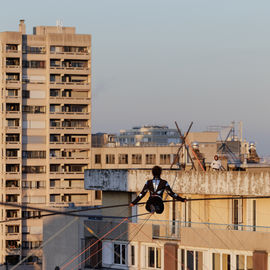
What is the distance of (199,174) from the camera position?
24703mm

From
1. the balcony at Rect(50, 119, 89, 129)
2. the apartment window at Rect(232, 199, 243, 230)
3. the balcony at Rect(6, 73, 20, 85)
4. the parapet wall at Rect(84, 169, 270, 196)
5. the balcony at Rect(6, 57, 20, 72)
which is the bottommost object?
the apartment window at Rect(232, 199, 243, 230)

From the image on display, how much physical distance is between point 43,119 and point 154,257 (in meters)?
80.7

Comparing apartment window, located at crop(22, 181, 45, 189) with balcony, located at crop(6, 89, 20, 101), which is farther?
balcony, located at crop(6, 89, 20, 101)

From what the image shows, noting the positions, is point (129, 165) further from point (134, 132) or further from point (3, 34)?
point (134, 132)

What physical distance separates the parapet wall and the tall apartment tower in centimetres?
7385

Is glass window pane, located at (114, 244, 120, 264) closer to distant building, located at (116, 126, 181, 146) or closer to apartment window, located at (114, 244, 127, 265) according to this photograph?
apartment window, located at (114, 244, 127, 265)

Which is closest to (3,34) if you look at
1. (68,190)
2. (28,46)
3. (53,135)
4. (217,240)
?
(28,46)

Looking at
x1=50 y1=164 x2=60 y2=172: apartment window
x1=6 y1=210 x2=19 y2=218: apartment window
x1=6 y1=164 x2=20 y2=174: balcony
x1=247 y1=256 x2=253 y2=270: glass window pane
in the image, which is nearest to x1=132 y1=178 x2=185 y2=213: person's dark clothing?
x1=247 y1=256 x2=253 y2=270: glass window pane

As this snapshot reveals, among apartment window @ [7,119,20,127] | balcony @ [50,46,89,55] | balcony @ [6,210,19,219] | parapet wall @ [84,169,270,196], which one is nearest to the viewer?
parapet wall @ [84,169,270,196]

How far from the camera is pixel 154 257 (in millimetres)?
25438

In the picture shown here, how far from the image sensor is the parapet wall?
23547mm

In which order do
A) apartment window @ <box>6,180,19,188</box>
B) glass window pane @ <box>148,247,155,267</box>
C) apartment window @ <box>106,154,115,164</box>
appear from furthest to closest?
apartment window @ <box>106,154,115,164</box>
apartment window @ <box>6,180,19,188</box>
glass window pane @ <box>148,247,155,267</box>

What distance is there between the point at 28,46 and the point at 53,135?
1143 centimetres

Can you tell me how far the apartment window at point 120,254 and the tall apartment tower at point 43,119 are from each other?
74121mm
